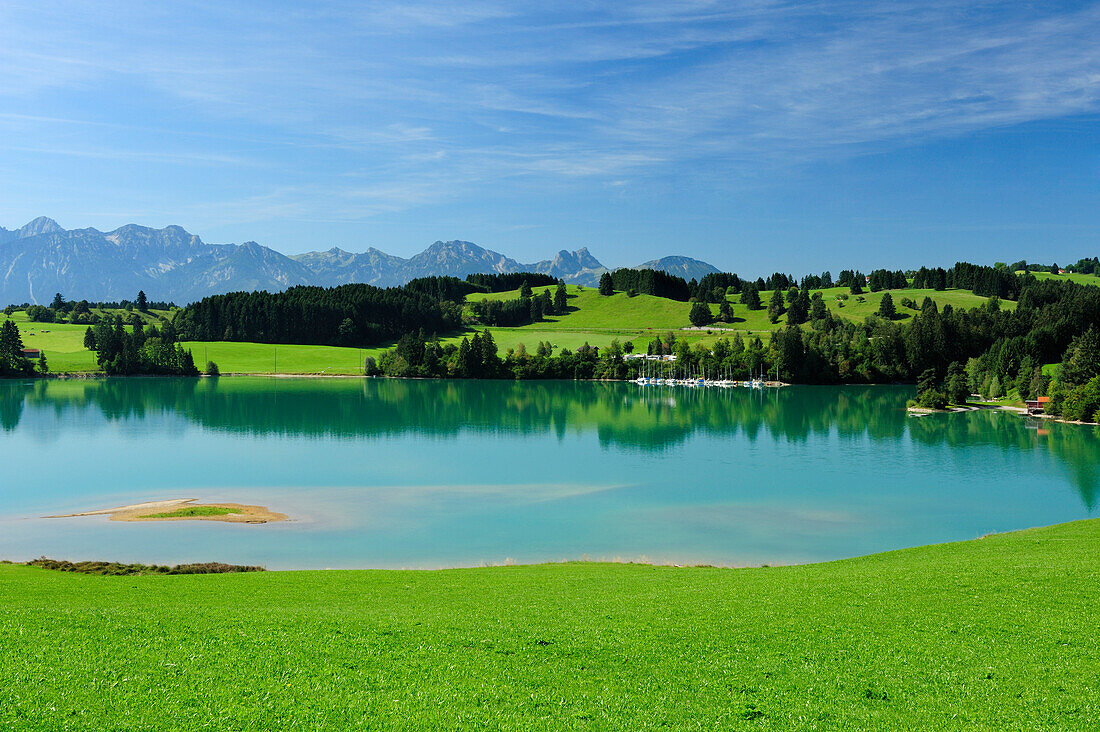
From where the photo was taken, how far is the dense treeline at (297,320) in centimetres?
18262

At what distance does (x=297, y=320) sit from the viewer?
604 feet

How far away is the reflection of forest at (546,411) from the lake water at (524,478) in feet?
2.37

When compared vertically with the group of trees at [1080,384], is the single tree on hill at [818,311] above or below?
above

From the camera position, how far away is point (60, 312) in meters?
200

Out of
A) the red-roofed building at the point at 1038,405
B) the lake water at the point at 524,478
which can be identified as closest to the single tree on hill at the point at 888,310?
the lake water at the point at 524,478

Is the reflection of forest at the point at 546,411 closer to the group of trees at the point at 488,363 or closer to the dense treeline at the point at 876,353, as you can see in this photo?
the dense treeline at the point at 876,353

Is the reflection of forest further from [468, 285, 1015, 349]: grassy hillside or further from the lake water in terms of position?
[468, 285, 1015, 349]: grassy hillside

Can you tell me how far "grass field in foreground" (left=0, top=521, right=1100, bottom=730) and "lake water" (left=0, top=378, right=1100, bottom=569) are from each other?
548 inches

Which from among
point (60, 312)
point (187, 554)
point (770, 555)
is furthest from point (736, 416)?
point (60, 312)

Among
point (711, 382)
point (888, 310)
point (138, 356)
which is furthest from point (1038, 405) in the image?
point (138, 356)

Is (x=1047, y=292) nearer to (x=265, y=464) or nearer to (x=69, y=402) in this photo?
(x=265, y=464)

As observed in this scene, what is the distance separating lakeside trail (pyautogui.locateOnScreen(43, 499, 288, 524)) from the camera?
41656 millimetres

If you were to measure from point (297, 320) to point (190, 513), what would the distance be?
149 m

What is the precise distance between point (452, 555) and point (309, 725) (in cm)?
2322
